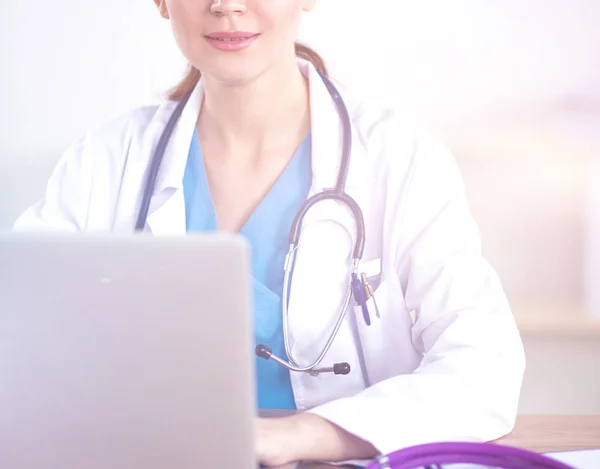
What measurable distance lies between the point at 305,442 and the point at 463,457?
5.5 inches

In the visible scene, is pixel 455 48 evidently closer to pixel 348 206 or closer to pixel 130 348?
pixel 348 206

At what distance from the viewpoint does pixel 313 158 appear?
1.06m

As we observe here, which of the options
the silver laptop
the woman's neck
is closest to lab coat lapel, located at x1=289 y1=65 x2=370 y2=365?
the woman's neck

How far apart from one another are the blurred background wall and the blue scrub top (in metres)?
0.41

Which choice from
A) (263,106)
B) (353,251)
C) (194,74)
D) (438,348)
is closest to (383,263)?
(353,251)

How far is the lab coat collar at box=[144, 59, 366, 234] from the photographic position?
105 cm

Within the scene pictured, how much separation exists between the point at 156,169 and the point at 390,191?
341 mm

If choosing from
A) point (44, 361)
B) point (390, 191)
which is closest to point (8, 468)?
point (44, 361)

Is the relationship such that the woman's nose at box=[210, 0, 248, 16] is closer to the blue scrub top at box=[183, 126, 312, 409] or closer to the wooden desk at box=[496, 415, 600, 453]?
the blue scrub top at box=[183, 126, 312, 409]

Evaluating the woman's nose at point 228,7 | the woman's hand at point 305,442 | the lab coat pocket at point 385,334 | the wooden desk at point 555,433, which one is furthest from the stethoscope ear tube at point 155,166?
the wooden desk at point 555,433

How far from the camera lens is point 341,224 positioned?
1.01 meters

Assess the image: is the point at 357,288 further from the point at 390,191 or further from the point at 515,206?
the point at 515,206

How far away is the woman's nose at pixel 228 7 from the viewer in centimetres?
104

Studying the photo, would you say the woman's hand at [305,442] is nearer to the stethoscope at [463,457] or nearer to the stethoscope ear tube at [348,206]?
the stethoscope at [463,457]
